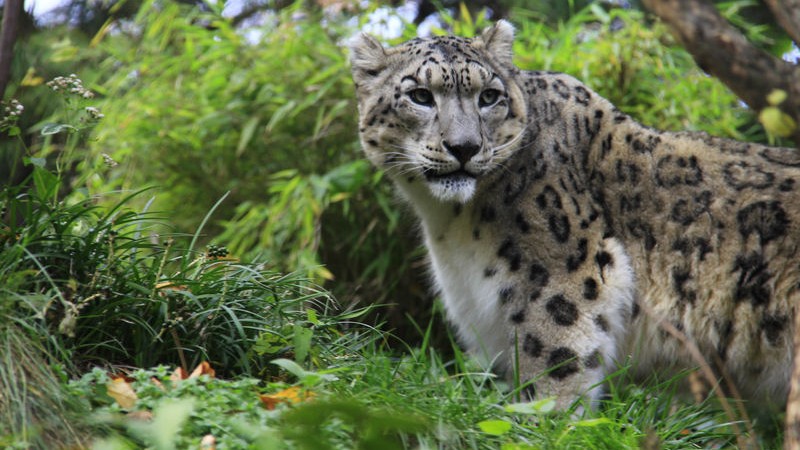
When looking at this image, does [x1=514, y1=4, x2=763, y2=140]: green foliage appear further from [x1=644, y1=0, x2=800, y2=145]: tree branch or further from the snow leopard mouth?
[x1=644, y1=0, x2=800, y2=145]: tree branch

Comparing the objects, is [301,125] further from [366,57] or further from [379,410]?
[379,410]

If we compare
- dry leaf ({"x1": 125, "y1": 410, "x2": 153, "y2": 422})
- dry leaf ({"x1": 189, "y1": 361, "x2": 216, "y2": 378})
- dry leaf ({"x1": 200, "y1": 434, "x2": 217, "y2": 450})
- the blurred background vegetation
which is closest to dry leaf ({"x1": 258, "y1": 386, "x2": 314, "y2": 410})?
dry leaf ({"x1": 189, "y1": 361, "x2": 216, "y2": 378})

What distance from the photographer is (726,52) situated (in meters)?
2.98

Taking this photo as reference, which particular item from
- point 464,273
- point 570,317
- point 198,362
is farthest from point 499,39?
point 198,362

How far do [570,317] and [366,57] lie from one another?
214 centimetres

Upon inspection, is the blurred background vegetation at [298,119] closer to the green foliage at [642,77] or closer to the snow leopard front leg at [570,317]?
the green foliage at [642,77]

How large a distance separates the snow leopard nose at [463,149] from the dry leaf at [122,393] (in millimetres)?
2497

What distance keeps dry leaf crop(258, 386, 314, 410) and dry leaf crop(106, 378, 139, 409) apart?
1.72ft

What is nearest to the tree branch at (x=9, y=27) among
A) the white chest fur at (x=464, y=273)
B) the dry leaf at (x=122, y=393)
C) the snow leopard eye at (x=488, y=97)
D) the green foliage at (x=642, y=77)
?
the dry leaf at (x=122, y=393)

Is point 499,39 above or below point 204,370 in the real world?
above

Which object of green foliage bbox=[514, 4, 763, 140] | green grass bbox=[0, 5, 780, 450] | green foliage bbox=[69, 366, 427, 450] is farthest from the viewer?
green foliage bbox=[514, 4, 763, 140]

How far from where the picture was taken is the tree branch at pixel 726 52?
2.97 m

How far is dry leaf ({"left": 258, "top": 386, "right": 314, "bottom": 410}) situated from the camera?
3955 mm

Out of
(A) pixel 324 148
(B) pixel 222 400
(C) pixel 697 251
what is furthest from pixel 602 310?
(A) pixel 324 148
